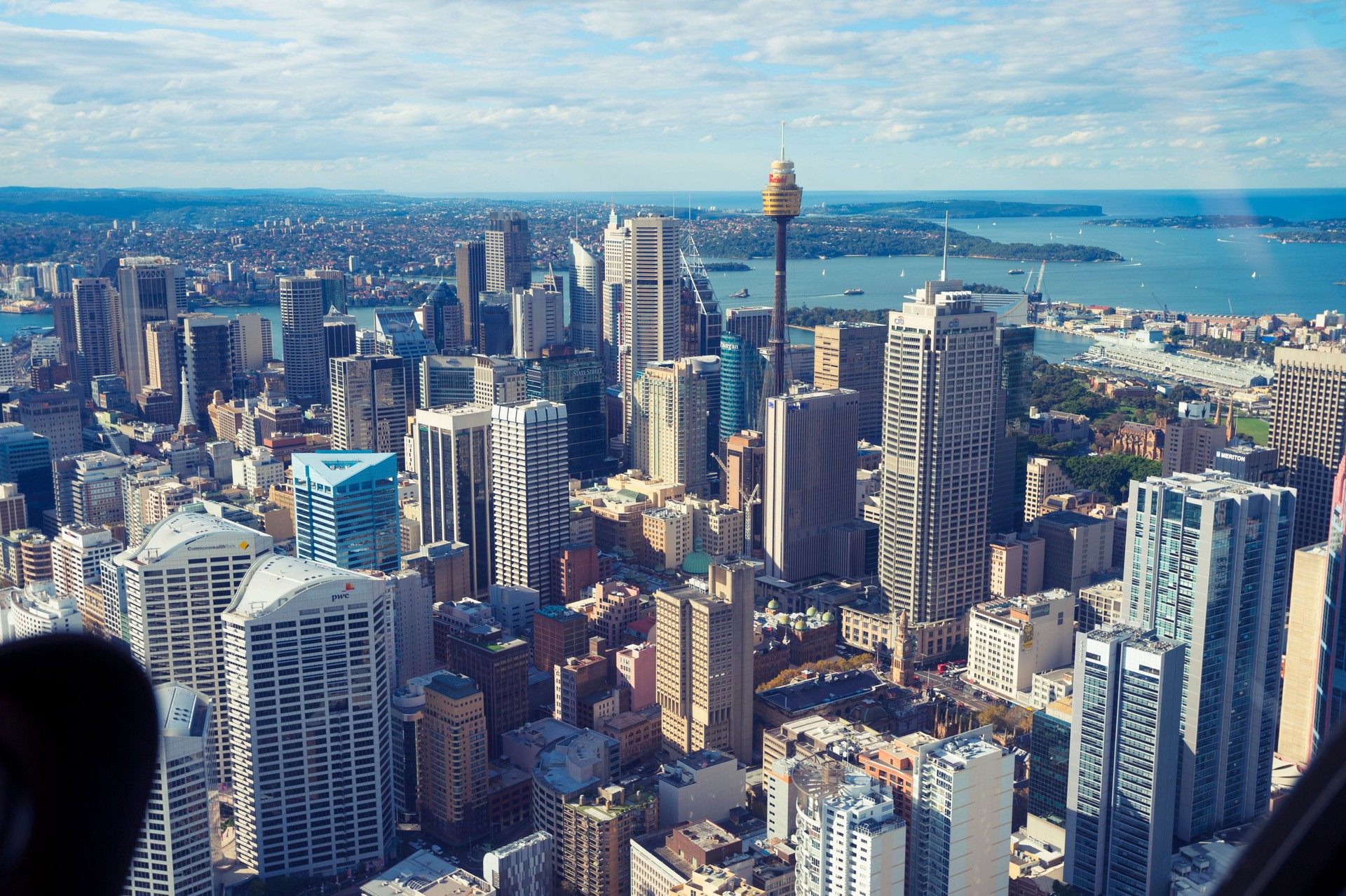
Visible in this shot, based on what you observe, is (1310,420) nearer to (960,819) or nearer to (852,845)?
(960,819)

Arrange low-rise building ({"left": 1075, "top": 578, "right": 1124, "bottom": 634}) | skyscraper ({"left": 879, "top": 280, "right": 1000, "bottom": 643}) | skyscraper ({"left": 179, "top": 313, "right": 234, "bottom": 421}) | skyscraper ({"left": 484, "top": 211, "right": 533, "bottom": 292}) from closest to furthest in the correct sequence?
low-rise building ({"left": 1075, "top": 578, "right": 1124, "bottom": 634})
skyscraper ({"left": 879, "top": 280, "right": 1000, "bottom": 643})
skyscraper ({"left": 179, "top": 313, "right": 234, "bottom": 421})
skyscraper ({"left": 484, "top": 211, "right": 533, "bottom": 292})

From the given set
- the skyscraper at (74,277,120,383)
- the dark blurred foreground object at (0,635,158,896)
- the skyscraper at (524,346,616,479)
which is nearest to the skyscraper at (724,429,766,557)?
the skyscraper at (524,346,616,479)

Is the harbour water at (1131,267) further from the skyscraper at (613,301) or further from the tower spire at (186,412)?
the tower spire at (186,412)

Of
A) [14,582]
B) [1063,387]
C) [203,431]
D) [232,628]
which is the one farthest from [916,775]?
[203,431]

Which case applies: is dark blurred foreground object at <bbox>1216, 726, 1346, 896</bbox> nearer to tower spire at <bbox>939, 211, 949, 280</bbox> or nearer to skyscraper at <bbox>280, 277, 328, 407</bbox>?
tower spire at <bbox>939, 211, 949, 280</bbox>

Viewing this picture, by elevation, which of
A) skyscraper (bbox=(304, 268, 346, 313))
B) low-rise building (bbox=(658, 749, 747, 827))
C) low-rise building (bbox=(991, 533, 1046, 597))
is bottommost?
low-rise building (bbox=(658, 749, 747, 827))

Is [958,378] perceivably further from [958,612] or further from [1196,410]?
[1196,410]
